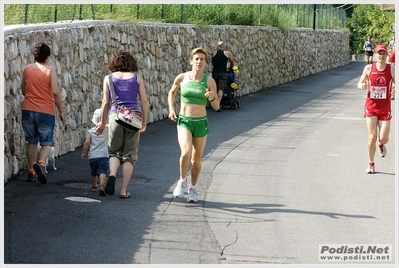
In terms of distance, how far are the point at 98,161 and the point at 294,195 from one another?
2429 millimetres

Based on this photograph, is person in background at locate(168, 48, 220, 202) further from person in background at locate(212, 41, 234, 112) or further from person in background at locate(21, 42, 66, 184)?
person in background at locate(212, 41, 234, 112)

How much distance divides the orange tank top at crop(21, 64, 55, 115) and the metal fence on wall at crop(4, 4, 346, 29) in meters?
2.79

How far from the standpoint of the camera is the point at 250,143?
15.4 meters

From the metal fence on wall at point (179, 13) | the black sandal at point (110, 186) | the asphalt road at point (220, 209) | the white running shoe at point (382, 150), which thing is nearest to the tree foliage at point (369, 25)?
the metal fence on wall at point (179, 13)

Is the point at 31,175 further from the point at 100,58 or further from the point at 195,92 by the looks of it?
the point at 100,58

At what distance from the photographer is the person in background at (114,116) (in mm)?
10070

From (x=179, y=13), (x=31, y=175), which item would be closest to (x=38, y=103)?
(x=31, y=175)

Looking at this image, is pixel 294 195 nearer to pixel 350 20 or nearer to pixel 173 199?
pixel 173 199

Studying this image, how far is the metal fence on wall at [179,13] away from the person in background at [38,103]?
2752mm

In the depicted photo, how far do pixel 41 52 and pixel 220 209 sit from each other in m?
3.20

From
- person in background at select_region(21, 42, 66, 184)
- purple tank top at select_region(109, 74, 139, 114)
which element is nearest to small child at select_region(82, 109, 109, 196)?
purple tank top at select_region(109, 74, 139, 114)

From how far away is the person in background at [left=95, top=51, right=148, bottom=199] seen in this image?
1007 centimetres

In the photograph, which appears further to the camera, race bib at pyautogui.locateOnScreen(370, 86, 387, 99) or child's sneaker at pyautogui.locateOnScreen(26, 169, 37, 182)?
race bib at pyautogui.locateOnScreen(370, 86, 387, 99)

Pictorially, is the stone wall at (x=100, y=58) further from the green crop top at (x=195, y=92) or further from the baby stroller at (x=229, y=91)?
the green crop top at (x=195, y=92)
